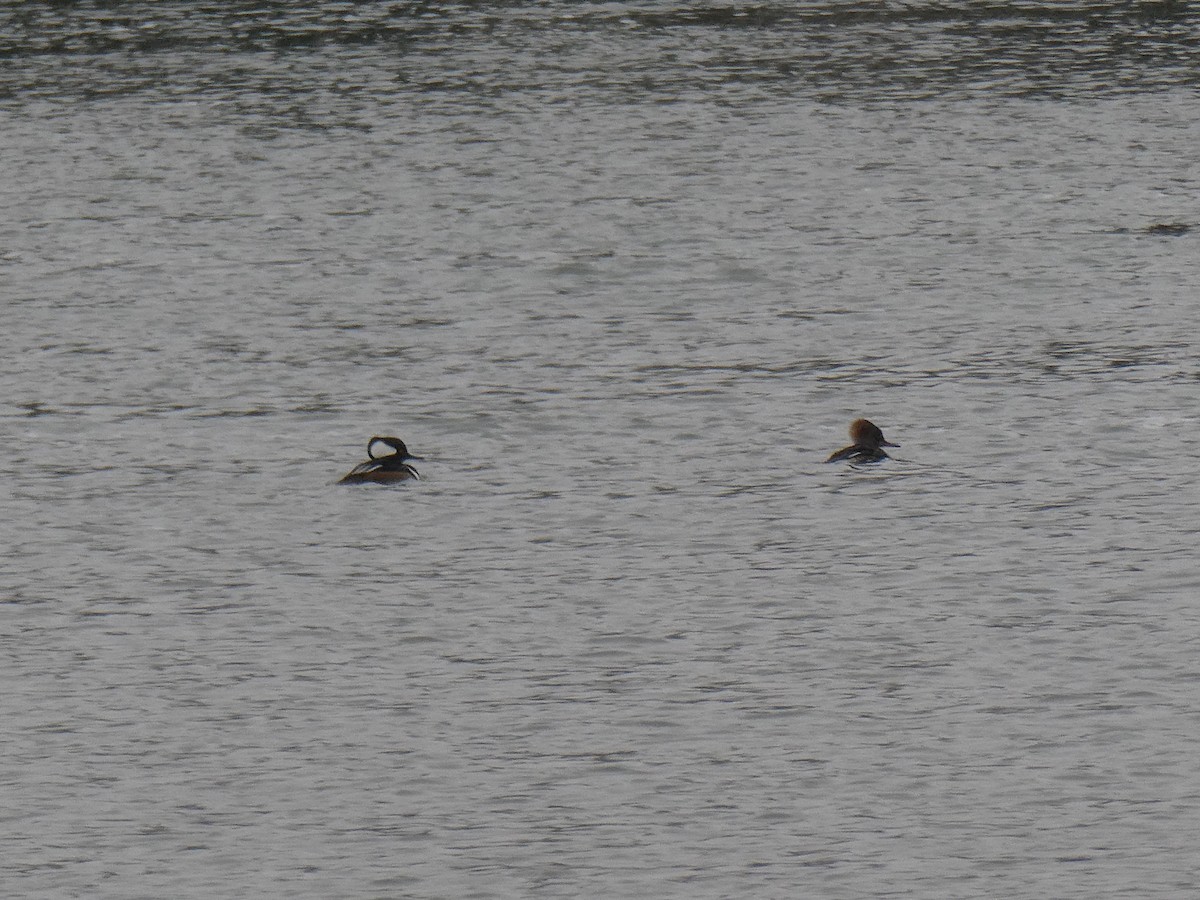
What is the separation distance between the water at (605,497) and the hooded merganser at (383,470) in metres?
0.17

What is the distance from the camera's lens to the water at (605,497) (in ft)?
54.7

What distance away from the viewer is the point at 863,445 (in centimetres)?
2483

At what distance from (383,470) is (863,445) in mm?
4916

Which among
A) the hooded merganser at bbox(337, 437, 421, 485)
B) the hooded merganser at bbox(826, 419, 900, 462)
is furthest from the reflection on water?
the hooded merganser at bbox(337, 437, 421, 485)

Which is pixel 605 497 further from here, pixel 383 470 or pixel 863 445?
pixel 863 445

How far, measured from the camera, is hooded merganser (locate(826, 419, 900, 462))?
24.8 m

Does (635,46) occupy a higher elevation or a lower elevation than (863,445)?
lower

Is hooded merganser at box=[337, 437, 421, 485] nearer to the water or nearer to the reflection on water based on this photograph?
the water

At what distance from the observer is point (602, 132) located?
4466 cm

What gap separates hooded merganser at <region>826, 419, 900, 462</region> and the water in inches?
11.5

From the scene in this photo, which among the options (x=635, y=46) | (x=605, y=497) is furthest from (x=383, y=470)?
(x=635, y=46)

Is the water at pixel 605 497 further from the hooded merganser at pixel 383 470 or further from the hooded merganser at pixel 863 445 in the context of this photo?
the hooded merganser at pixel 863 445

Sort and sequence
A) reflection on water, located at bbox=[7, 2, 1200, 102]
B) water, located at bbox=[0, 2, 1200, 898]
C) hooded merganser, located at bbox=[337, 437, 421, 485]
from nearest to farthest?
water, located at bbox=[0, 2, 1200, 898], hooded merganser, located at bbox=[337, 437, 421, 485], reflection on water, located at bbox=[7, 2, 1200, 102]

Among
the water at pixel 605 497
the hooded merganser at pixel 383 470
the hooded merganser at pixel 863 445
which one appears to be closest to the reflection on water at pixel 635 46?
the water at pixel 605 497
